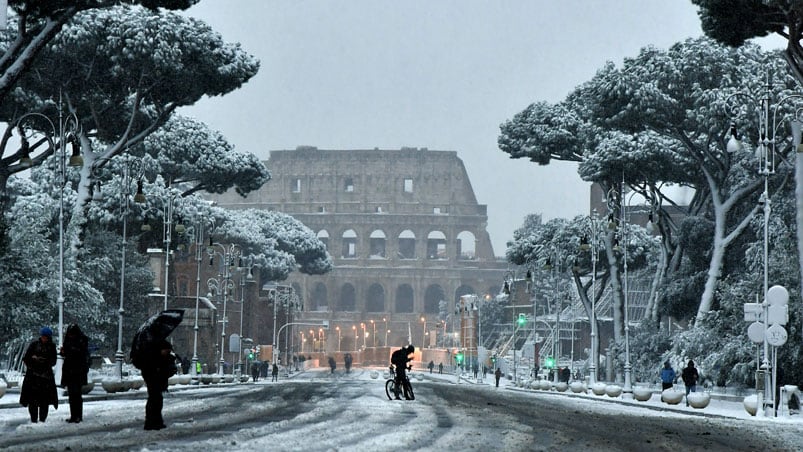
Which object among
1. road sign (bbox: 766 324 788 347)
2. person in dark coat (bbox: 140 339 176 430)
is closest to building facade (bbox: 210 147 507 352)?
road sign (bbox: 766 324 788 347)

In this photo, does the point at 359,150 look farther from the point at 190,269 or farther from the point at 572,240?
the point at 572,240

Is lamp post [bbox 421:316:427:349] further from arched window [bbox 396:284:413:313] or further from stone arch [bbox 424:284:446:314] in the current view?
arched window [bbox 396:284:413:313]

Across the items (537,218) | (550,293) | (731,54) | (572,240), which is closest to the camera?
(731,54)

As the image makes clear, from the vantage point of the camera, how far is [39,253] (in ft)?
141

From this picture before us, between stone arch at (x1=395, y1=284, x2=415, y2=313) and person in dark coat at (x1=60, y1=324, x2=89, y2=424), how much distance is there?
14686 centimetres

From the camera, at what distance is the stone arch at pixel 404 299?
16625cm

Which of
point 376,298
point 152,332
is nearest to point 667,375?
point 152,332

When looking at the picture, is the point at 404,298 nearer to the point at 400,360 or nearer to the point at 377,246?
the point at 377,246

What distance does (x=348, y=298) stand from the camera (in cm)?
16562

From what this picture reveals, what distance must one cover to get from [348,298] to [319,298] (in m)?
3.97

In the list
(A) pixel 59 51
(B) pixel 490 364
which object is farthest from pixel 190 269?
(A) pixel 59 51

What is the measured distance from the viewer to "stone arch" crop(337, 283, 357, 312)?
536 feet

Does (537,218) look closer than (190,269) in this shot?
No

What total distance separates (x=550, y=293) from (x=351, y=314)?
135 feet
